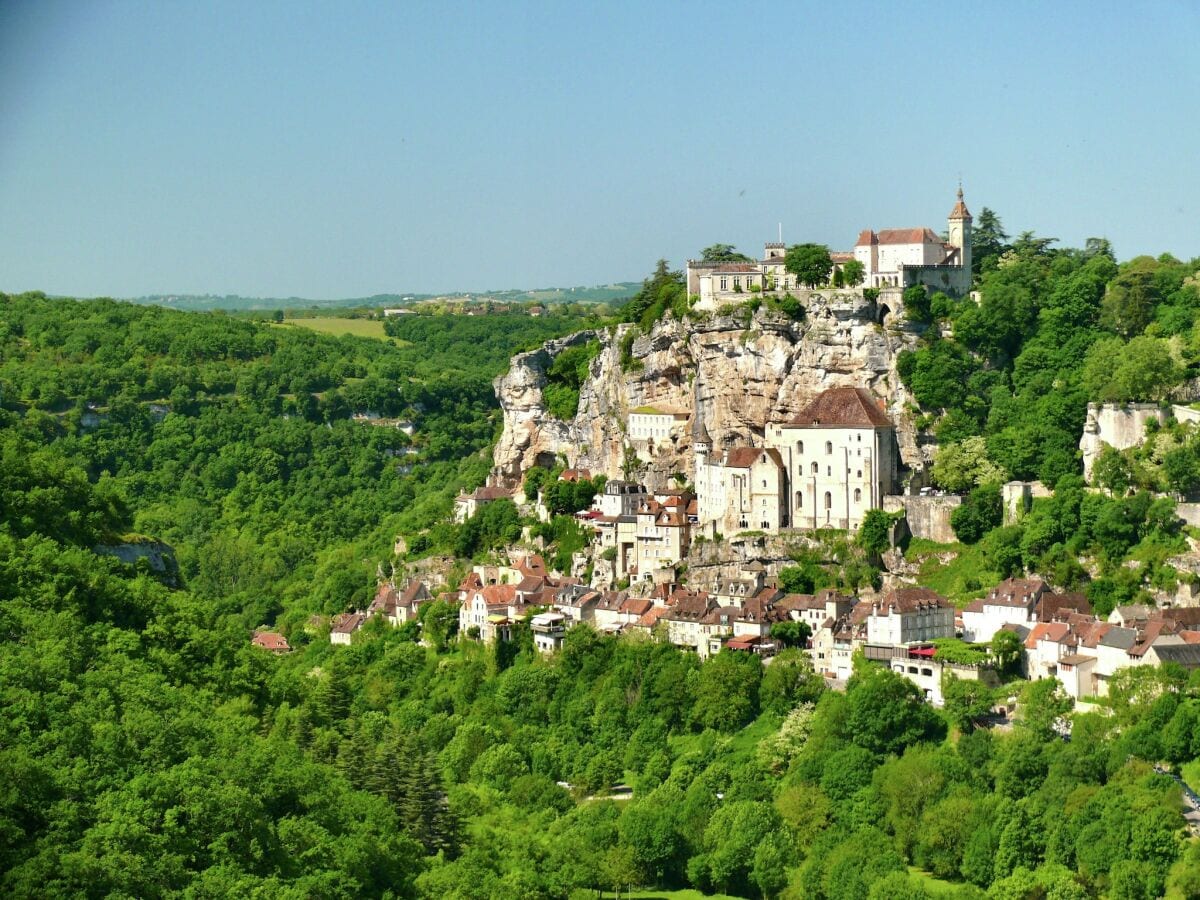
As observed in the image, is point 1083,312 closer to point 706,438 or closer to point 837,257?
point 837,257

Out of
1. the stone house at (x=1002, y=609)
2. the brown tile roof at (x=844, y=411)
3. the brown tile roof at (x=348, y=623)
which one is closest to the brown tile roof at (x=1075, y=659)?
the stone house at (x=1002, y=609)

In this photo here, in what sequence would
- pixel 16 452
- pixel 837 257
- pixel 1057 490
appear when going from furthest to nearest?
pixel 837 257, pixel 1057 490, pixel 16 452

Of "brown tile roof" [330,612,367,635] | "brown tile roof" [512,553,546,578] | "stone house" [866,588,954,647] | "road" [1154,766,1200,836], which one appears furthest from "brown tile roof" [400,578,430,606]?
"road" [1154,766,1200,836]

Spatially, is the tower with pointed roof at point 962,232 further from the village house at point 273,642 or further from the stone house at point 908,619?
the village house at point 273,642

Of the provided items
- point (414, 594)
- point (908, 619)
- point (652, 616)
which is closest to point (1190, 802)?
point (908, 619)

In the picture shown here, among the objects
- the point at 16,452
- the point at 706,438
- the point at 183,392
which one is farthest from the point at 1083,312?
the point at 183,392

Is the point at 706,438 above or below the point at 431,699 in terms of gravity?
above

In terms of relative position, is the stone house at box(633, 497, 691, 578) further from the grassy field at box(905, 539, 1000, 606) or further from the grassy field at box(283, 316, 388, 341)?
the grassy field at box(283, 316, 388, 341)
